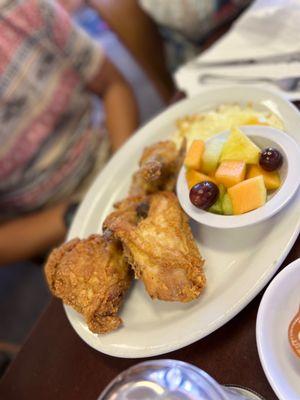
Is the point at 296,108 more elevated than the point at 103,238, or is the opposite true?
the point at 103,238

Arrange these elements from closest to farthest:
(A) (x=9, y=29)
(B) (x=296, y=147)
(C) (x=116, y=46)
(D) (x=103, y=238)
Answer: (B) (x=296, y=147) → (D) (x=103, y=238) → (A) (x=9, y=29) → (C) (x=116, y=46)

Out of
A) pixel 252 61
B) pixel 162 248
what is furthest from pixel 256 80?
pixel 162 248

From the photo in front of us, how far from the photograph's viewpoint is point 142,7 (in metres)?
1.82

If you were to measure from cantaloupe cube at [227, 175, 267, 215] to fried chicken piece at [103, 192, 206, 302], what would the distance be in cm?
14

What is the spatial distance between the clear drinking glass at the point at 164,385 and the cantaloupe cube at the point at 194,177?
493mm

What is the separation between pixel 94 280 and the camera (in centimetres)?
108

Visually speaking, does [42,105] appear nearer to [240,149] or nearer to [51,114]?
[51,114]

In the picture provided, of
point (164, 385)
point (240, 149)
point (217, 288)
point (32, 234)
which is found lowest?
point (32, 234)

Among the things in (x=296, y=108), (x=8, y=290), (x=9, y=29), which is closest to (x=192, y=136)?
(x=296, y=108)

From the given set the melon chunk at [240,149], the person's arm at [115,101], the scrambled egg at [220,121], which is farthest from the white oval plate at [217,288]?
the person's arm at [115,101]

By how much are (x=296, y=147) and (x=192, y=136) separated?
37 cm

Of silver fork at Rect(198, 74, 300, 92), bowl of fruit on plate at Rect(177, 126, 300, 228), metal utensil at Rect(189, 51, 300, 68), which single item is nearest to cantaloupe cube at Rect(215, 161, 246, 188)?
bowl of fruit on plate at Rect(177, 126, 300, 228)

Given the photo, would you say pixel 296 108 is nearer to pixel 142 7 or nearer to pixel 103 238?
pixel 103 238

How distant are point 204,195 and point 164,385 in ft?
1.52
